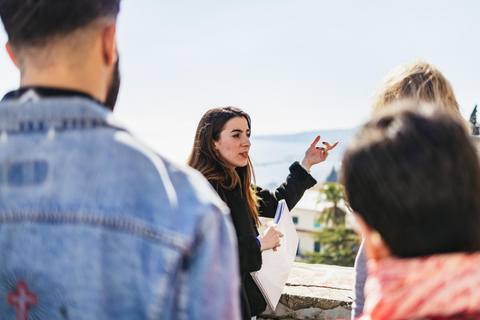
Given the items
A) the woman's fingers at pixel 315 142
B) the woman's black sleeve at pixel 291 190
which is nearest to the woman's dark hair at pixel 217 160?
the woman's black sleeve at pixel 291 190

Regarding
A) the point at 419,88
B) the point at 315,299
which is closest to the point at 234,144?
the point at 315,299

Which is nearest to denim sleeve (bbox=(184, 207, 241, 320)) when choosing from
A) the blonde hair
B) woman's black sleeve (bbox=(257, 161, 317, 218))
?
the blonde hair

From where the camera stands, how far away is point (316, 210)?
52.8 meters

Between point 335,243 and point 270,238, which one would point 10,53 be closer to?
point 270,238

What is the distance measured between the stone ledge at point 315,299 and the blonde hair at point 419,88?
125 centimetres

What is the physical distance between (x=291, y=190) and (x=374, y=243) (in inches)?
81.8

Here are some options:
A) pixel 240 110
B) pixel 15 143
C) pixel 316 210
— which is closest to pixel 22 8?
pixel 15 143

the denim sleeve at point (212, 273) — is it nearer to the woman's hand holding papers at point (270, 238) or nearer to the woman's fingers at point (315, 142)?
the woman's hand holding papers at point (270, 238)

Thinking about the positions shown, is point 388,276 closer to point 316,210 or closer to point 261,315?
point 261,315

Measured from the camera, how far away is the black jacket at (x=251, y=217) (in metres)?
2.23

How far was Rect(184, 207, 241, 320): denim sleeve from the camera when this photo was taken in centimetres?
72

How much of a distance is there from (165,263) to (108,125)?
0.94ft

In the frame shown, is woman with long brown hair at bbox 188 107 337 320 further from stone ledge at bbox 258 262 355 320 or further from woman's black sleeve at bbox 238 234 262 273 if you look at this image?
stone ledge at bbox 258 262 355 320

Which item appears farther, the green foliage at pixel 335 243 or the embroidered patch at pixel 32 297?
the green foliage at pixel 335 243
